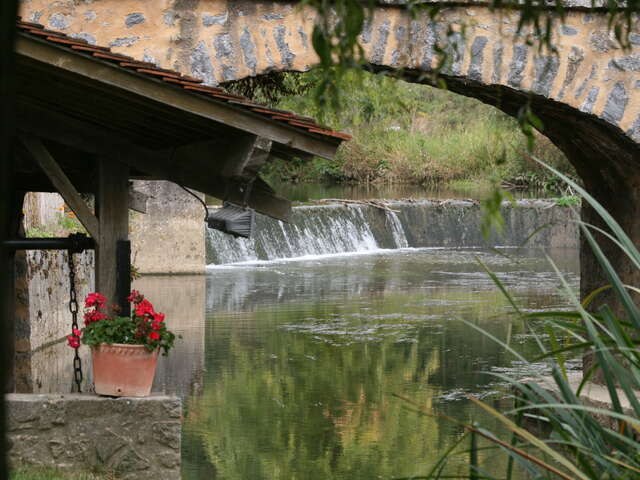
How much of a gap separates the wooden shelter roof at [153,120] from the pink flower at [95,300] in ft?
2.16

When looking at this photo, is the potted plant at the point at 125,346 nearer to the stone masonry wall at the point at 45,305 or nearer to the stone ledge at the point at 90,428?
the stone ledge at the point at 90,428

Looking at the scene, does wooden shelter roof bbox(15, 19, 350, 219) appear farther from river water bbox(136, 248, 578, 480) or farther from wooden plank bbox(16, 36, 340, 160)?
river water bbox(136, 248, 578, 480)

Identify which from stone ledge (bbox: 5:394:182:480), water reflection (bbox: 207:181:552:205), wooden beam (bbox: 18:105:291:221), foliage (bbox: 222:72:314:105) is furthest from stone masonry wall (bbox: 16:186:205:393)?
water reflection (bbox: 207:181:552:205)

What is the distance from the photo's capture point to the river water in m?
6.67

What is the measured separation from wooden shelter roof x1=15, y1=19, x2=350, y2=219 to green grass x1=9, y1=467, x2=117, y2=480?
1389 mm

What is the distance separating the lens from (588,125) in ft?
23.0

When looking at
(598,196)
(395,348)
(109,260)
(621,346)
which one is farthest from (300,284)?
(621,346)

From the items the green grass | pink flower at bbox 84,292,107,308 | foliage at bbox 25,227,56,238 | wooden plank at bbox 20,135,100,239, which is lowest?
the green grass

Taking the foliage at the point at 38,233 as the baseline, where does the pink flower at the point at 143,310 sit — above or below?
below

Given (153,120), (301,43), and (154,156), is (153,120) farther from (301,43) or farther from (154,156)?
(301,43)

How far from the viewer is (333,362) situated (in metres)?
9.50

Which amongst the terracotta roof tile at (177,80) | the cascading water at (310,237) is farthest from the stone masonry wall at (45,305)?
the terracotta roof tile at (177,80)

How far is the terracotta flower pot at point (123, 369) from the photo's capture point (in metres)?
4.80

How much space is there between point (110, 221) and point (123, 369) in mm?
719
